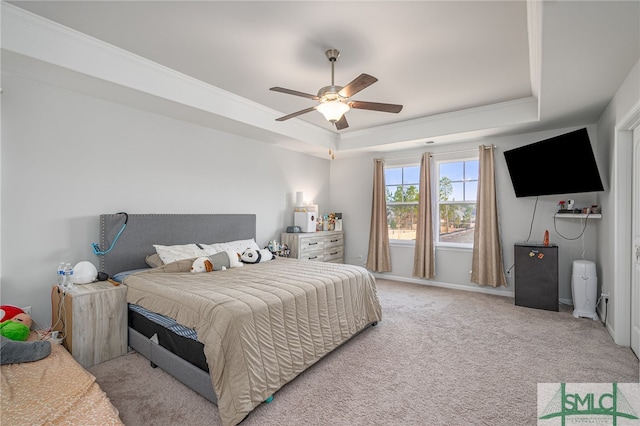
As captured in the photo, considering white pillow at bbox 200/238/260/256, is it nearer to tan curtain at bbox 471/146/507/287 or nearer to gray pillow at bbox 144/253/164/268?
gray pillow at bbox 144/253/164/268

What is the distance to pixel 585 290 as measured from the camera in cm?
346

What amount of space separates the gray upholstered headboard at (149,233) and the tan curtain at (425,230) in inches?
121

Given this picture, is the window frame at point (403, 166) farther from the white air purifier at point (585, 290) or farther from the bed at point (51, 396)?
the bed at point (51, 396)

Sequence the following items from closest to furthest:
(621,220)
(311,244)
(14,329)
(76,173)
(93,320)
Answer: (14,329), (93,320), (621,220), (76,173), (311,244)

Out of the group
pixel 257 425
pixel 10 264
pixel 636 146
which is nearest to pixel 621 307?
pixel 636 146

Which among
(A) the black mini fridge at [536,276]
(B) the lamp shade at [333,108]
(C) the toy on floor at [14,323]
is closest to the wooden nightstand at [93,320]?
(C) the toy on floor at [14,323]

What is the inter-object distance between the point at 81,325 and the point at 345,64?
3201mm

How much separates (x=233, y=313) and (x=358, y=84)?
1.83m

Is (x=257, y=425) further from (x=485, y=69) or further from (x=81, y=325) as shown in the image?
(x=485, y=69)

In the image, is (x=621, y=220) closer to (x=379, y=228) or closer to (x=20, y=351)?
(x=379, y=228)

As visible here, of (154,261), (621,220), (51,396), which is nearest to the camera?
(51,396)

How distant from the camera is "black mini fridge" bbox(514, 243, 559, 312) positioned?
371cm

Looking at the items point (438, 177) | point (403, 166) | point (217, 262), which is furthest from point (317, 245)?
point (438, 177)

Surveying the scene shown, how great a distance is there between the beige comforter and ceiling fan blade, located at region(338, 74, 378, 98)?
1.61 meters
